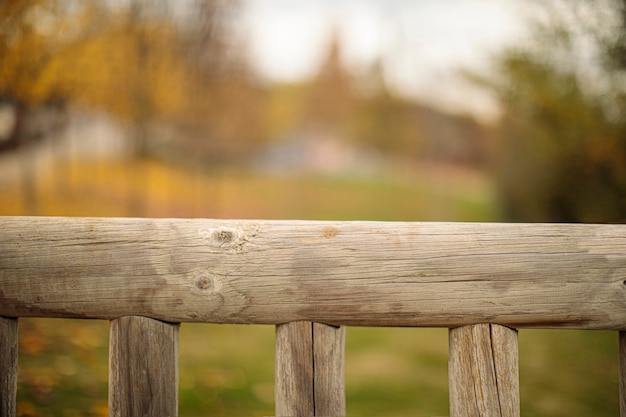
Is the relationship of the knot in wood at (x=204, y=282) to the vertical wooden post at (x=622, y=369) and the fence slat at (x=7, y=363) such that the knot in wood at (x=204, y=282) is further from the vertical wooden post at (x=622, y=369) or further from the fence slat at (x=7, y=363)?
the vertical wooden post at (x=622, y=369)

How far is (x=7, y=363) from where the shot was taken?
122cm

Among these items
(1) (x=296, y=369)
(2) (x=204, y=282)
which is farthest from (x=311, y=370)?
(2) (x=204, y=282)

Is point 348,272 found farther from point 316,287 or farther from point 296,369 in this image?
point 296,369

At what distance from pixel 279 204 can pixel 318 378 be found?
748 inches

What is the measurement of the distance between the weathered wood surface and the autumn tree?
449 cm

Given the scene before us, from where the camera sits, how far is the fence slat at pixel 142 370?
1171mm

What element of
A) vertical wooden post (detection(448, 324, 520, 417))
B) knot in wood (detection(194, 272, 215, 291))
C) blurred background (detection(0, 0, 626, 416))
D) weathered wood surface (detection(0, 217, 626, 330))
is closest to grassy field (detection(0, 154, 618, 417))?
blurred background (detection(0, 0, 626, 416))

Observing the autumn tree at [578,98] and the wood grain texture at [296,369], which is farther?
the autumn tree at [578,98]

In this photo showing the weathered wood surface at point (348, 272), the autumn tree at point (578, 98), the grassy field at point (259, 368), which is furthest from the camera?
the autumn tree at point (578, 98)

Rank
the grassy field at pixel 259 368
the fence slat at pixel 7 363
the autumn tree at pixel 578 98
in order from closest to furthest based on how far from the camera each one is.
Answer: the fence slat at pixel 7 363 → the grassy field at pixel 259 368 → the autumn tree at pixel 578 98

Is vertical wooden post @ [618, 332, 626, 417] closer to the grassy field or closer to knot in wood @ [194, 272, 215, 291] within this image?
knot in wood @ [194, 272, 215, 291]

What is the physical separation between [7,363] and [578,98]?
5933 mm

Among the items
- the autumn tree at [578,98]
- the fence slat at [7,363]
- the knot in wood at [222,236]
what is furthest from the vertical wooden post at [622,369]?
the autumn tree at [578,98]

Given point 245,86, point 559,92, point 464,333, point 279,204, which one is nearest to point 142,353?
point 464,333
